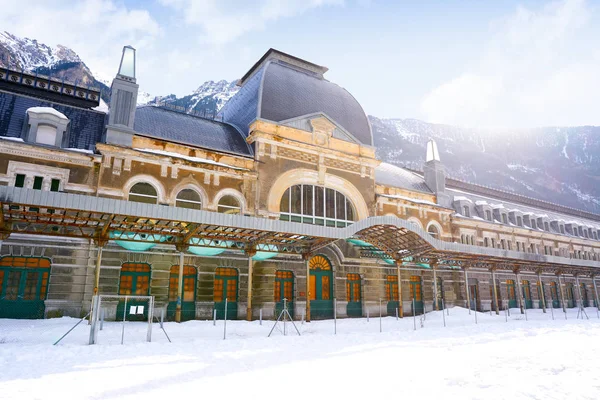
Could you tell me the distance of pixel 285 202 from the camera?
27562 millimetres

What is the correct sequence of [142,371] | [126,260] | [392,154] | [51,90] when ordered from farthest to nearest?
1. [392,154]
2. [51,90]
3. [126,260]
4. [142,371]

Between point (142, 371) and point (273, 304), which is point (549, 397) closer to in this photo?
point (142, 371)

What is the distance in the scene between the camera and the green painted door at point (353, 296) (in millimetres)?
29531

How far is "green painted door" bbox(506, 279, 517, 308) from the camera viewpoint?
139 ft

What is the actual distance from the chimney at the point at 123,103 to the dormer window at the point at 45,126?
8.04ft

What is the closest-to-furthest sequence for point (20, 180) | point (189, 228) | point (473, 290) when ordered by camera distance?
1. point (189, 228)
2. point (20, 180)
3. point (473, 290)

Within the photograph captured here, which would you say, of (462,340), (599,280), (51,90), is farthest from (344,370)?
(599,280)

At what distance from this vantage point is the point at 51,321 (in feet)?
62.0

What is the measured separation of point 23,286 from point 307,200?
17.3 metres

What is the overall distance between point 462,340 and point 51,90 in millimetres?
27802

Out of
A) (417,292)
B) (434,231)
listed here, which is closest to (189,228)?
(417,292)

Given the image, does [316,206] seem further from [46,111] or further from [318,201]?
[46,111]

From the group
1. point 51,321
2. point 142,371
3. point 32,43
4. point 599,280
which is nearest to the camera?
point 142,371

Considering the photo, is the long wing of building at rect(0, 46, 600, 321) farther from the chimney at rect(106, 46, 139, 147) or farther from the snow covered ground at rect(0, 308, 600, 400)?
the snow covered ground at rect(0, 308, 600, 400)
